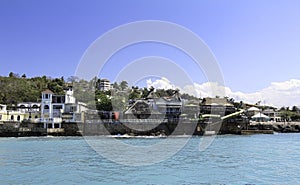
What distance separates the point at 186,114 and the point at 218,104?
7.92m

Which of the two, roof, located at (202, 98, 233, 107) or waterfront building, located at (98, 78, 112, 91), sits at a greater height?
waterfront building, located at (98, 78, 112, 91)

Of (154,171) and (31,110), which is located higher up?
(31,110)

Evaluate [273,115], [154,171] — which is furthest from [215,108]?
[154,171]

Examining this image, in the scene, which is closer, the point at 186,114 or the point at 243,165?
the point at 243,165

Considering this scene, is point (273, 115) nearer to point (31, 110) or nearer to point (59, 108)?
point (59, 108)

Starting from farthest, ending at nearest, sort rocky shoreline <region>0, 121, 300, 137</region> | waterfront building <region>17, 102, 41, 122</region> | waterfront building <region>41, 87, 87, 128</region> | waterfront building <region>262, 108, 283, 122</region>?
1. waterfront building <region>262, 108, 283, 122</region>
2. waterfront building <region>17, 102, 41, 122</region>
3. waterfront building <region>41, 87, 87, 128</region>
4. rocky shoreline <region>0, 121, 300, 137</region>

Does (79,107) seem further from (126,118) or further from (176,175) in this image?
(176,175)

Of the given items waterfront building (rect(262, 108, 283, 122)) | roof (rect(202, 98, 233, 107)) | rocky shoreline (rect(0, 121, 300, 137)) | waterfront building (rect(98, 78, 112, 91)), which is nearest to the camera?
rocky shoreline (rect(0, 121, 300, 137))

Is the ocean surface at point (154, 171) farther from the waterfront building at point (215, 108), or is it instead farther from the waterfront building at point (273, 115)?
the waterfront building at point (273, 115)

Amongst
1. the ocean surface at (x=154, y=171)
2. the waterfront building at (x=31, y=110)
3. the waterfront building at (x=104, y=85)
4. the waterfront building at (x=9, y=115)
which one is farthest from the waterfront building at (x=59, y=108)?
the waterfront building at (x=104, y=85)

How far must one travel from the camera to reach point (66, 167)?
695 inches

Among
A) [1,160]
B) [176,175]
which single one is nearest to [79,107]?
[1,160]

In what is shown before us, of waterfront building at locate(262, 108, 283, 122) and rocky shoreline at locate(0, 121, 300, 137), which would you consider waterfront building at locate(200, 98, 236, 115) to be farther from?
waterfront building at locate(262, 108, 283, 122)

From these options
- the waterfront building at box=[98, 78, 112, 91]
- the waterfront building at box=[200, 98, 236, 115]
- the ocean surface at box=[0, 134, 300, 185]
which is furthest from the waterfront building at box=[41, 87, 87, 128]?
the waterfront building at box=[98, 78, 112, 91]
